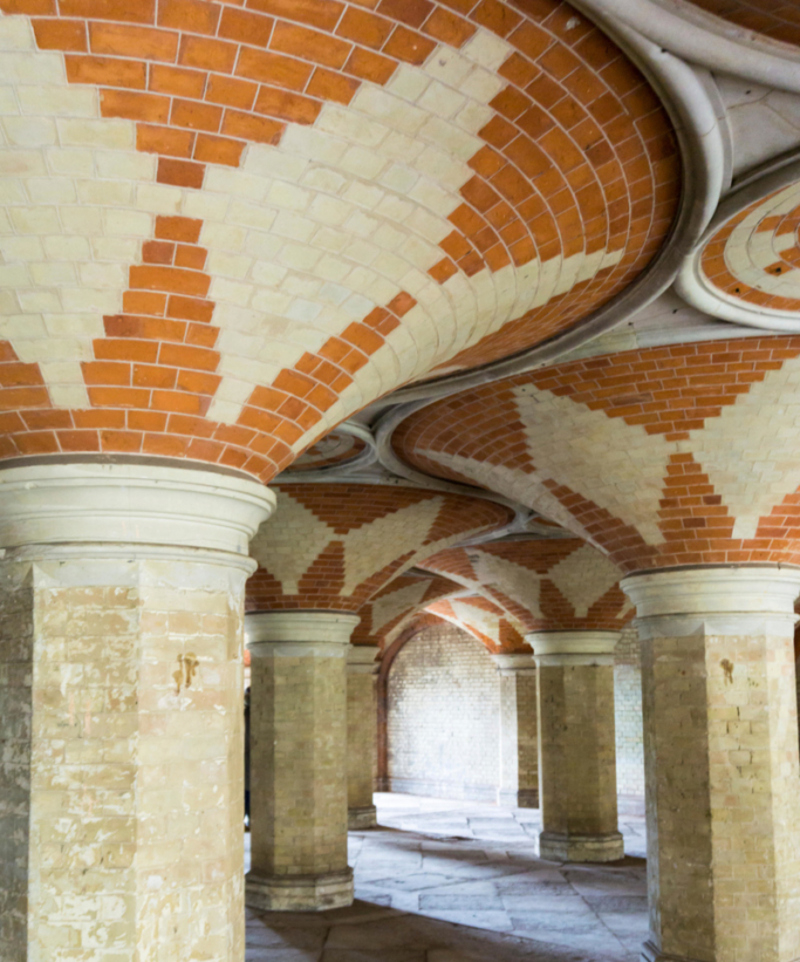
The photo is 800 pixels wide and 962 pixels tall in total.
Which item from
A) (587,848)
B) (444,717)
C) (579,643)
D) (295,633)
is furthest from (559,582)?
(444,717)

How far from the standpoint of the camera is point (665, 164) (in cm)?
397

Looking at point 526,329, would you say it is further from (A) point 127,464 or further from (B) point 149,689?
(B) point 149,689

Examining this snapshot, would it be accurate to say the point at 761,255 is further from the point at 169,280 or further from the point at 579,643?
the point at 579,643

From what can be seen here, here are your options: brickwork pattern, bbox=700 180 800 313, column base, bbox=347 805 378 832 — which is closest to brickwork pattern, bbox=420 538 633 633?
column base, bbox=347 805 378 832

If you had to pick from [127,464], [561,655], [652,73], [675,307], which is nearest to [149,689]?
[127,464]

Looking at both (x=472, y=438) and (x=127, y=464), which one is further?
(x=472, y=438)

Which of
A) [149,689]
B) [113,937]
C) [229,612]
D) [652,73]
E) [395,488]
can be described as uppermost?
[652,73]

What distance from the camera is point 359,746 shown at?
51.3ft

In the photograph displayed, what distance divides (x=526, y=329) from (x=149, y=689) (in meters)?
2.81

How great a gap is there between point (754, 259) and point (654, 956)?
17.4ft

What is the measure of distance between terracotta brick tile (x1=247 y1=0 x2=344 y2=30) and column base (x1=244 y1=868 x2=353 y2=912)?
29.7 ft

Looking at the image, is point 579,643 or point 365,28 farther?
point 579,643

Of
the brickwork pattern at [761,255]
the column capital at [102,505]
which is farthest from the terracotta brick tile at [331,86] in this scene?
the brickwork pattern at [761,255]

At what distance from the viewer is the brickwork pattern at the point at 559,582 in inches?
517
